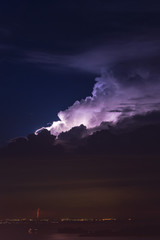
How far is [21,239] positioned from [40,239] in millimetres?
5848

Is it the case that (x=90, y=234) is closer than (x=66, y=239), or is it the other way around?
(x=66, y=239)

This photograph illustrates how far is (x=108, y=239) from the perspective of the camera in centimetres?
16050

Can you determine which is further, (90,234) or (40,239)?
(90,234)

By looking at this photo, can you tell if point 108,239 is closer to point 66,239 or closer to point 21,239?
point 66,239

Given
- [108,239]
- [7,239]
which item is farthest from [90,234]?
[7,239]

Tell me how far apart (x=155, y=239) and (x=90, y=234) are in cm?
3189

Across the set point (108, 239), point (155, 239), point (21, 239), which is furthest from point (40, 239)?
point (155, 239)

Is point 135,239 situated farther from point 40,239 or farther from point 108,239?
point 40,239

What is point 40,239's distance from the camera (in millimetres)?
162375

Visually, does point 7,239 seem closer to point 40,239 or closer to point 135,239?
A: point 40,239

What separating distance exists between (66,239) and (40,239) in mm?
8316

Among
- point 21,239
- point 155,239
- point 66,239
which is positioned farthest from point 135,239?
point 21,239

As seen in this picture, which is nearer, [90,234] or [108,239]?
[108,239]

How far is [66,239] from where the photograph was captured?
160500mm
